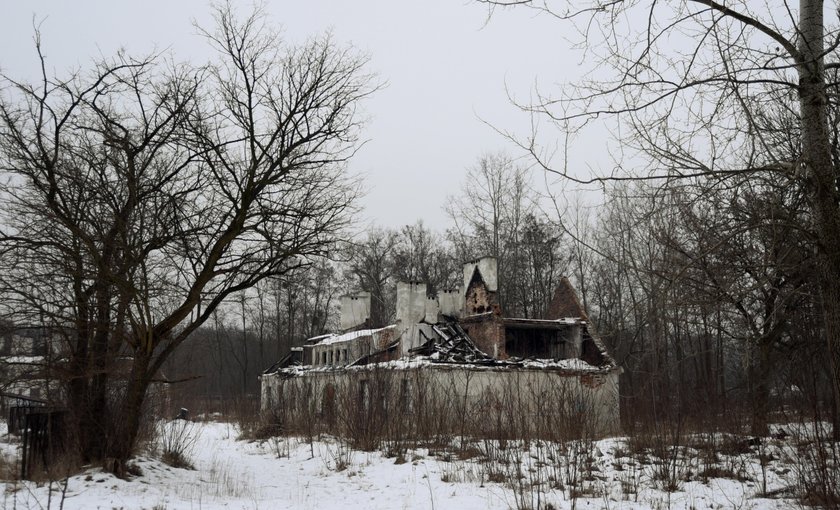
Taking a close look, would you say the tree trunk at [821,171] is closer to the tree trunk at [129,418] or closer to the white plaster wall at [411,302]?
the tree trunk at [129,418]

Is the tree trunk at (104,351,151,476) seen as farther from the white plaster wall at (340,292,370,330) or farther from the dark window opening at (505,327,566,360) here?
the white plaster wall at (340,292,370,330)

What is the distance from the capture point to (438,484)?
1162cm

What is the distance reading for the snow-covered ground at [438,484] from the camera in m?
9.51

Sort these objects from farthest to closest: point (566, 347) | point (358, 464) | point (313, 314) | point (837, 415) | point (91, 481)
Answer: point (313, 314)
point (566, 347)
point (358, 464)
point (91, 481)
point (837, 415)

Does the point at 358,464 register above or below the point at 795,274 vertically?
below

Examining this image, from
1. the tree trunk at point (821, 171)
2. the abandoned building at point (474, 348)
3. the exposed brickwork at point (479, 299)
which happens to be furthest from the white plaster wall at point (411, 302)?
the tree trunk at point (821, 171)

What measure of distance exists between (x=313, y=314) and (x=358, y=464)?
35.9 m

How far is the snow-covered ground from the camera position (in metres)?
9.51

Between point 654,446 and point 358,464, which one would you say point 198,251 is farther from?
point 654,446

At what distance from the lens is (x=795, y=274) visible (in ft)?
24.3

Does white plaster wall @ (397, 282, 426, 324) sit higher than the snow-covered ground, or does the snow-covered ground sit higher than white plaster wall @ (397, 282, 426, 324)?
white plaster wall @ (397, 282, 426, 324)

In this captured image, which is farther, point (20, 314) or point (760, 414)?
point (760, 414)

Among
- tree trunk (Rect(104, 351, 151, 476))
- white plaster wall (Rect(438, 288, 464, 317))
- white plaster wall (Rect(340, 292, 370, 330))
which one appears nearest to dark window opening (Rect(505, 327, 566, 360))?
white plaster wall (Rect(438, 288, 464, 317))

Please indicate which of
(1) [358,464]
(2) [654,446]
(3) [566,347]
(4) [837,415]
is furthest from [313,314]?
(4) [837,415]
